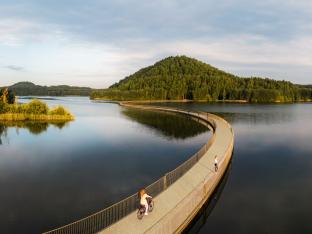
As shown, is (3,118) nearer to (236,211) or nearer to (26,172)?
(26,172)

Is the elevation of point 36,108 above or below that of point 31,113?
above

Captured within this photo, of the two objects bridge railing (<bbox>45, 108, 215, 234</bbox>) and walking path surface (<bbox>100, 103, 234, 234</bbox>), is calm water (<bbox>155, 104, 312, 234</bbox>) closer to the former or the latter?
walking path surface (<bbox>100, 103, 234, 234</bbox>)

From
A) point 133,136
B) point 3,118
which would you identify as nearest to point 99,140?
point 133,136

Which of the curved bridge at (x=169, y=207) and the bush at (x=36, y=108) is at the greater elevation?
the bush at (x=36, y=108)

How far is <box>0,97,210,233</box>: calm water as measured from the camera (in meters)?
28.1

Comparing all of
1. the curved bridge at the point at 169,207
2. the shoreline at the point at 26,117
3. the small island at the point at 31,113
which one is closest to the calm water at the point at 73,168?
the curved bridge at the point at 169,207

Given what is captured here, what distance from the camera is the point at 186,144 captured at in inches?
2389

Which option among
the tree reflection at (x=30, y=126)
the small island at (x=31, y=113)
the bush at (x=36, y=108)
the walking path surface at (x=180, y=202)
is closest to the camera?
the walking path surface at (x=180, y=202)

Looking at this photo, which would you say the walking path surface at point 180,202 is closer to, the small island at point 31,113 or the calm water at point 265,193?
the calm water at point 265,193

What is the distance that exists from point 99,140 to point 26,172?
25.6 metres

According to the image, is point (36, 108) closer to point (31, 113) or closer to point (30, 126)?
point (31, 113)

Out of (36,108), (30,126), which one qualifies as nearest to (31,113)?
(36,108)

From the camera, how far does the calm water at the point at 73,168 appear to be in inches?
1107

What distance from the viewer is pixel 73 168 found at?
4244 cm
